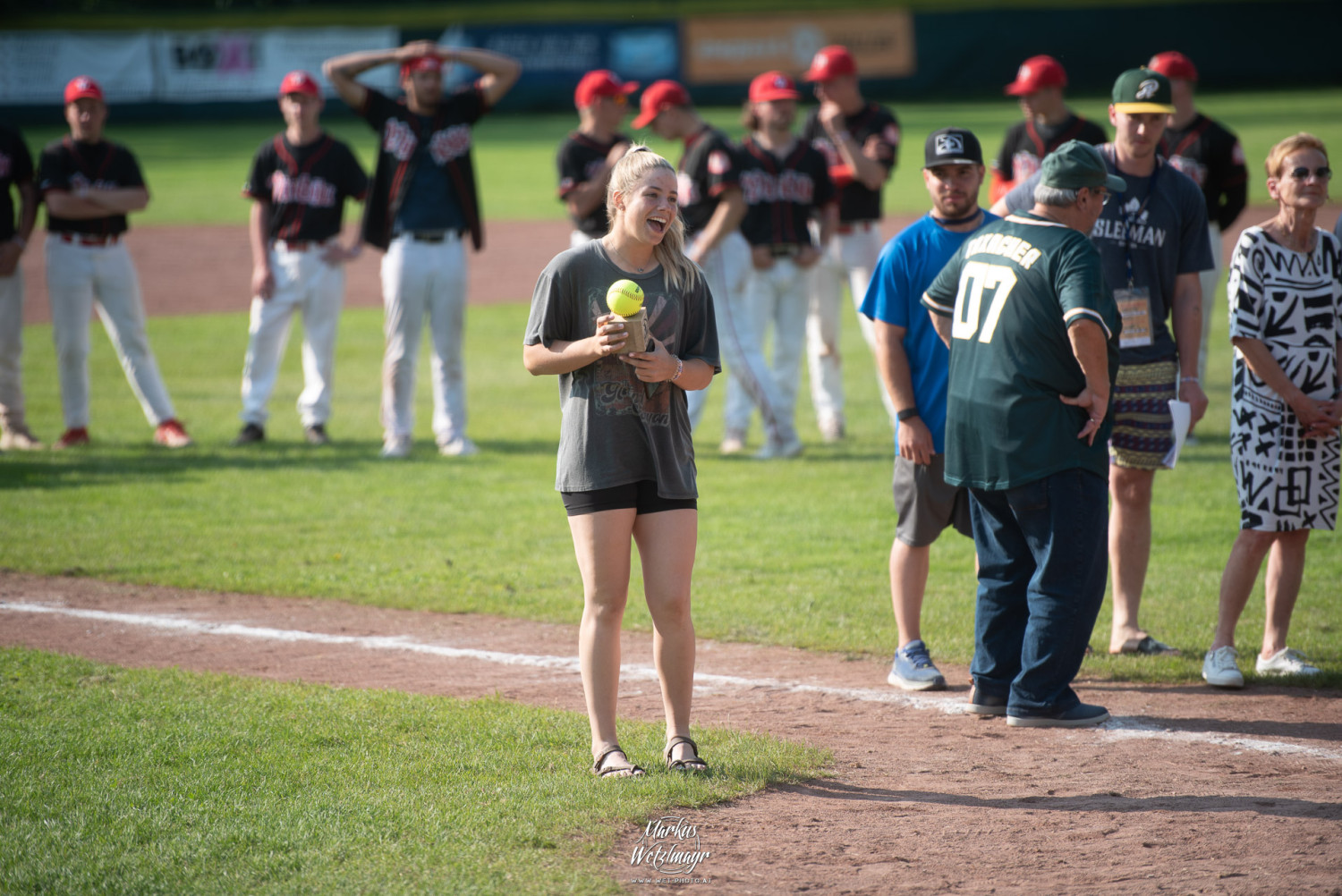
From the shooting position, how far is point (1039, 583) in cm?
478

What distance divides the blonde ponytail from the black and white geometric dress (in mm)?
2414

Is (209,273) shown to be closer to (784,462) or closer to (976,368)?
(784,462)

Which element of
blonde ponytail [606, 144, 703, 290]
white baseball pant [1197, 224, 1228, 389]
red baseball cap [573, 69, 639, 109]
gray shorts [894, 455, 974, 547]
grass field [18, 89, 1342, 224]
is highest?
grass field [18, 89, 1342, 224]

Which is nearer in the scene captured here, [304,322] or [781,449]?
[781,449]

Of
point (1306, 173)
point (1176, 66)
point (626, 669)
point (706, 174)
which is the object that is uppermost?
point (1176, 66)

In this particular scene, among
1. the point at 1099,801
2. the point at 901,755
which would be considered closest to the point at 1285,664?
the point at 1099,801

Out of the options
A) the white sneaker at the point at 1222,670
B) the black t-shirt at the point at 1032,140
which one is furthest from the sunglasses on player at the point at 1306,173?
the black t-shirt at the point at 1032,140

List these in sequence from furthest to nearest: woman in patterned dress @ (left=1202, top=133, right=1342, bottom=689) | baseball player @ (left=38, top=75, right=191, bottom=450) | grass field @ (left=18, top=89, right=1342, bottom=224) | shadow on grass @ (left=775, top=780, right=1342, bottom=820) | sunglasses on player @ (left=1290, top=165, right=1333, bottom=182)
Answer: grass field @ (left=18, top=89, right=1342, bottom=224) < baseball player @ (left=38, top=75, right=191, bottom=450) < woman in patterned dress @ (left=1202, top=133, right=1342, bottom=689) < sunglasses on player @ (left=1290, top=165, right=1333, bottom=182) < shadow on grass @ (left=775, top=780, right=1342, bottom=820)

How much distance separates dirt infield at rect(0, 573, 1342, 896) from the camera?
3.69m

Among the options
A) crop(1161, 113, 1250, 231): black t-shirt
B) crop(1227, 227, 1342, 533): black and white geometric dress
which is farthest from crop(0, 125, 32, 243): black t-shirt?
crop(1227, 227, 1342, 533): black and white geometric dress

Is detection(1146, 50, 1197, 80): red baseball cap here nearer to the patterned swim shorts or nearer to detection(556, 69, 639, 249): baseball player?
detection(556, 69, 639, 249): baseball player

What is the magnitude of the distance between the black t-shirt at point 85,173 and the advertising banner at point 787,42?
1334 inches

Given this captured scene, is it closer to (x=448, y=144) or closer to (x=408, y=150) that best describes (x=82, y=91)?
(x=408, y=150)

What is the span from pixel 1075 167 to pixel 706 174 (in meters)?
5.29
